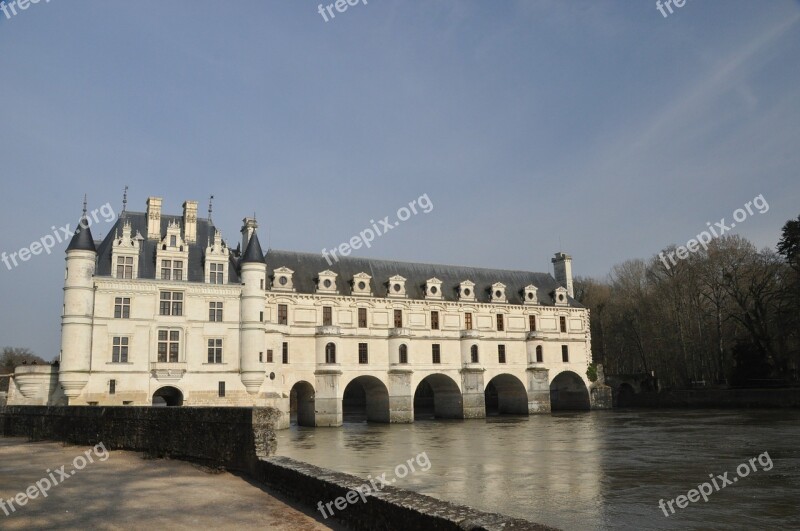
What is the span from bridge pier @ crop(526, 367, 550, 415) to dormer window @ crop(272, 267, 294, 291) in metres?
20.7

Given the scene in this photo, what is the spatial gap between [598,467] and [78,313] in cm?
2769

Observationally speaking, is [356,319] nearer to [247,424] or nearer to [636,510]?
[247,424]

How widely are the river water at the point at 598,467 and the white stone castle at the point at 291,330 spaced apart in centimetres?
661

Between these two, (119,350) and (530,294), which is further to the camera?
(530,294)

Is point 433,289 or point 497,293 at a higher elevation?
point 433,289

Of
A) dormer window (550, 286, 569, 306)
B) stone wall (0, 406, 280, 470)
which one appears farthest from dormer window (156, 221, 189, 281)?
dormer window (550, 286, 569, 306)

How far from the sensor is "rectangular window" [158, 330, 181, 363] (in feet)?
113

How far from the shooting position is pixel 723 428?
29.8 meters

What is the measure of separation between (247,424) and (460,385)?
33618 millimetres

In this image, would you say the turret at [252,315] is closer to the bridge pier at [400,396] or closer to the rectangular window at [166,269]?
the rectangular window at [166,269]

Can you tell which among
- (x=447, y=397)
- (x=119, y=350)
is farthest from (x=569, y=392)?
(x=119, y=350)

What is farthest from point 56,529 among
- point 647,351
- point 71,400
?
point 647,351

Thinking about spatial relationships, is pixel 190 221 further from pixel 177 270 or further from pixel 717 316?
pixel 717 316

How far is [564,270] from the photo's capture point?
181 ft
